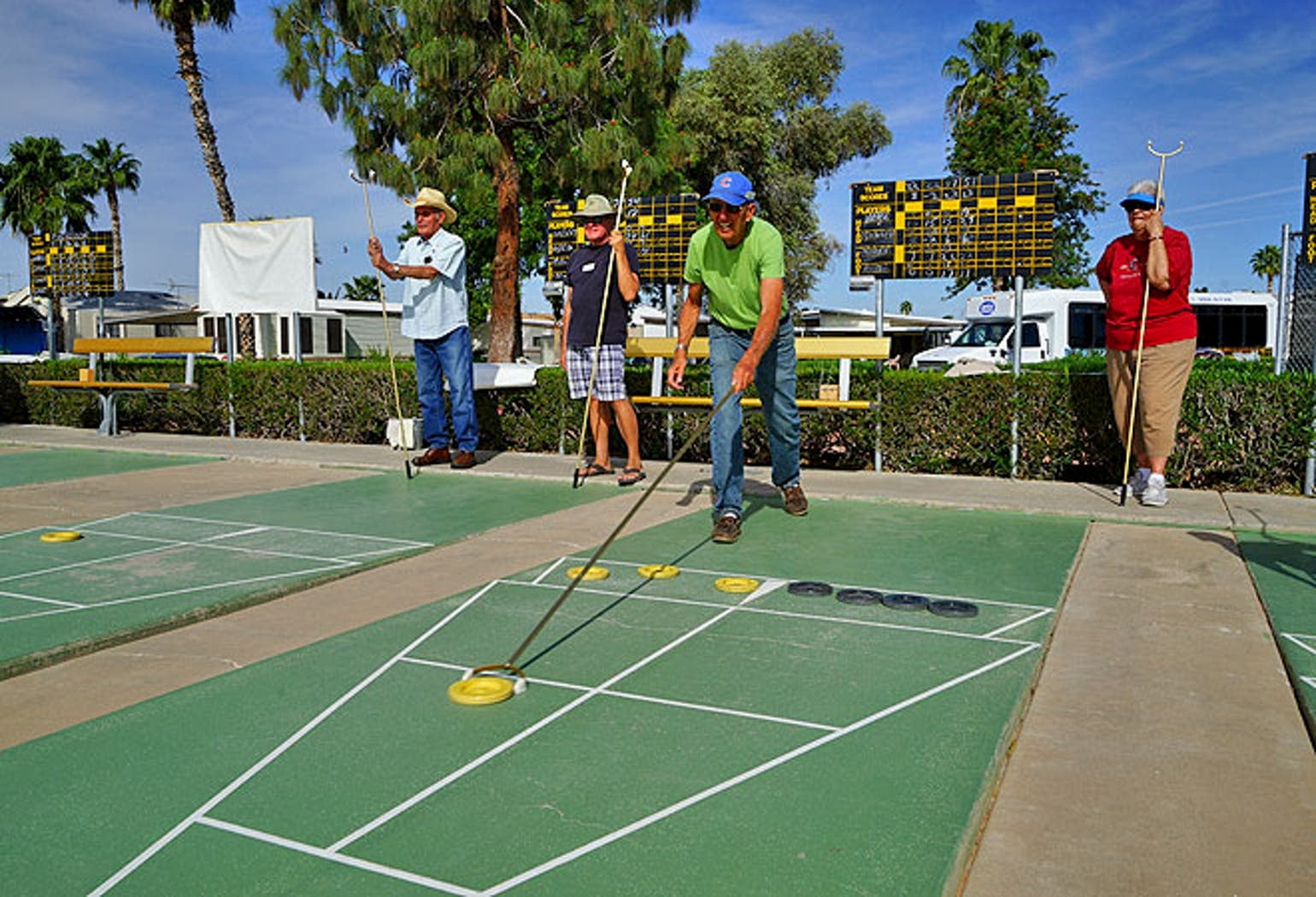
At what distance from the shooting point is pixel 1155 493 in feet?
20.0

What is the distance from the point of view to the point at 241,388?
34.4 ft

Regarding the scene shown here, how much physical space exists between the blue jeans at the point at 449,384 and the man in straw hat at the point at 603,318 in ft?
2.81

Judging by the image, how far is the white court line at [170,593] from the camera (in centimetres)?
391

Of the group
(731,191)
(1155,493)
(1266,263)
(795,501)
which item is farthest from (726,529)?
(1266,263)

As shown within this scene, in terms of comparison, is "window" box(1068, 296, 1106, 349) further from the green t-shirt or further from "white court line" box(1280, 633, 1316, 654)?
"white court line" box(1280, 633, 1316, 654)

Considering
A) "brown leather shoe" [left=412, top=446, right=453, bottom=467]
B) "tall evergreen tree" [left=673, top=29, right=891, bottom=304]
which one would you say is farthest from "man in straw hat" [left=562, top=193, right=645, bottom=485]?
"tall evergreen tree" [left=673, top=29, right=891, bottom=304]

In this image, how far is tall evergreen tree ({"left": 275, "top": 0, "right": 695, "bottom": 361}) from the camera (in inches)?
603

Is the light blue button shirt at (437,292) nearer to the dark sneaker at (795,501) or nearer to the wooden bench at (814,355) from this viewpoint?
the wooden bench at (814,355)

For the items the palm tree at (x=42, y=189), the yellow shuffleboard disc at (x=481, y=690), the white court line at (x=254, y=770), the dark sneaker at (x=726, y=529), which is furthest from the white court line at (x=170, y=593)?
the palm tree at (x=42, y=189)

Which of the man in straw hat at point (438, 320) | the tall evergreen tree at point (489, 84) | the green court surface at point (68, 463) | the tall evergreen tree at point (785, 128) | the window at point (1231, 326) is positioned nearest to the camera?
the man in straw hat at point (438, 320)

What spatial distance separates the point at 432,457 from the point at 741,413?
341 centimetres

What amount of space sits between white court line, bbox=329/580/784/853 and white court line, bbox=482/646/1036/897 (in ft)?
1.31

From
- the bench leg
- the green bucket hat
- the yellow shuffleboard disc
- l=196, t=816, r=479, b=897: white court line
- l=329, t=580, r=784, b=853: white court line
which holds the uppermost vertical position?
the green bucket hat

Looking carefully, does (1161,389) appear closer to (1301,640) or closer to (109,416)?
(1301,640)
